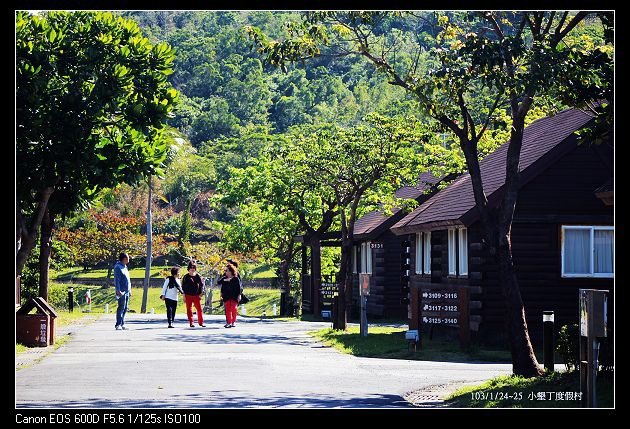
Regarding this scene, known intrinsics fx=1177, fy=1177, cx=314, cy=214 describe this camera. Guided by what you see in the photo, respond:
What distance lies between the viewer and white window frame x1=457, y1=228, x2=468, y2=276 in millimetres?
29828

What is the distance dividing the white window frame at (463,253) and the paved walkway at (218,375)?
15.0 feet

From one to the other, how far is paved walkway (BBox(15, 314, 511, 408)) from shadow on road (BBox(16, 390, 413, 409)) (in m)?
0.01

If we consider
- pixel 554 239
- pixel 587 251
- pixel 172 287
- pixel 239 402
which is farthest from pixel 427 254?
pixel 239 402

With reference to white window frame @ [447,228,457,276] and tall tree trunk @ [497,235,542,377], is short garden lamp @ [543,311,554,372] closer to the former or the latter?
tall tree trunk @ [497,235,542,377]

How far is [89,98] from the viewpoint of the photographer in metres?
25.1

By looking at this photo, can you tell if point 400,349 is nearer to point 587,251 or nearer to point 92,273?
point 587,251

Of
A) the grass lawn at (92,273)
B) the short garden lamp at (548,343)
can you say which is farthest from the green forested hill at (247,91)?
the short garden lamp at (548,343)

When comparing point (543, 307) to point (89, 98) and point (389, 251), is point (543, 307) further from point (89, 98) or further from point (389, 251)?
point (389, 251)

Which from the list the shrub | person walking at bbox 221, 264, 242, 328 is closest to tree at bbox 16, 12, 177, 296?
person walking at bbox 221, 264, 242, 328

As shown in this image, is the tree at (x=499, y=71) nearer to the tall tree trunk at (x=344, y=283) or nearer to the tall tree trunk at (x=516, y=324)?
the tall tree trunk at (x=516, y=324)

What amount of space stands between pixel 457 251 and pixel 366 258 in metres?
18.1

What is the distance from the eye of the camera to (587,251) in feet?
92.1

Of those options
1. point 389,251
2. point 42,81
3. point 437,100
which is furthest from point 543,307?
point 389,251
